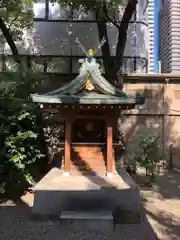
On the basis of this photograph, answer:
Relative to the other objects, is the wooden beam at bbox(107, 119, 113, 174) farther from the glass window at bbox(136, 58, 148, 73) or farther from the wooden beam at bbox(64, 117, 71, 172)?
the glass window at bbox(136, 58, 148, 73)

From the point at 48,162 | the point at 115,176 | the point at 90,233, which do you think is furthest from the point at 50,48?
the point at 90,233

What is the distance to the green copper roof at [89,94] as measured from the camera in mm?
10820

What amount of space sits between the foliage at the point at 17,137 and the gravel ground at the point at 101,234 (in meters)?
1.02

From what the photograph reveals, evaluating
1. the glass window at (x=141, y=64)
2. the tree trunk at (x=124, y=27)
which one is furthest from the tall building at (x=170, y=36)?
the tree trunk at (x=124, y=27)

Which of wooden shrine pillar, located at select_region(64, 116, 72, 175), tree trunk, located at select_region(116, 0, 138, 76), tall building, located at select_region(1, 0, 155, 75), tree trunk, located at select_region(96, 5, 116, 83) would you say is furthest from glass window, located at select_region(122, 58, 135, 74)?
wooden shrine pillar, located at select_region(64, 116, 72, 175)

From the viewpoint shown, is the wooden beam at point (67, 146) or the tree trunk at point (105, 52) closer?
the wooden beam at point (67, 146)

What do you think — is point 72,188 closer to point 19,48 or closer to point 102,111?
point 102,111

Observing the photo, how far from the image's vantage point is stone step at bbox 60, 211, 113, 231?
8977mm

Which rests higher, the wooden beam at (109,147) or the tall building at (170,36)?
the tall building at (170,36)

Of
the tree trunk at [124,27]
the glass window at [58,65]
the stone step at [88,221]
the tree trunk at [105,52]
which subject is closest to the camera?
the stone step at [88,221]

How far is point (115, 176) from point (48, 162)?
18.1ft

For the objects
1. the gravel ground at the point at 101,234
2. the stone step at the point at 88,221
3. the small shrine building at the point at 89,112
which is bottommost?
the gravel ground at the point at 101,234

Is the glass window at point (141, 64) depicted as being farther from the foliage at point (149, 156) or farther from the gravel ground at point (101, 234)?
the gravel ground at point (101, 234)

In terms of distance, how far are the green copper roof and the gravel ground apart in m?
3.45
